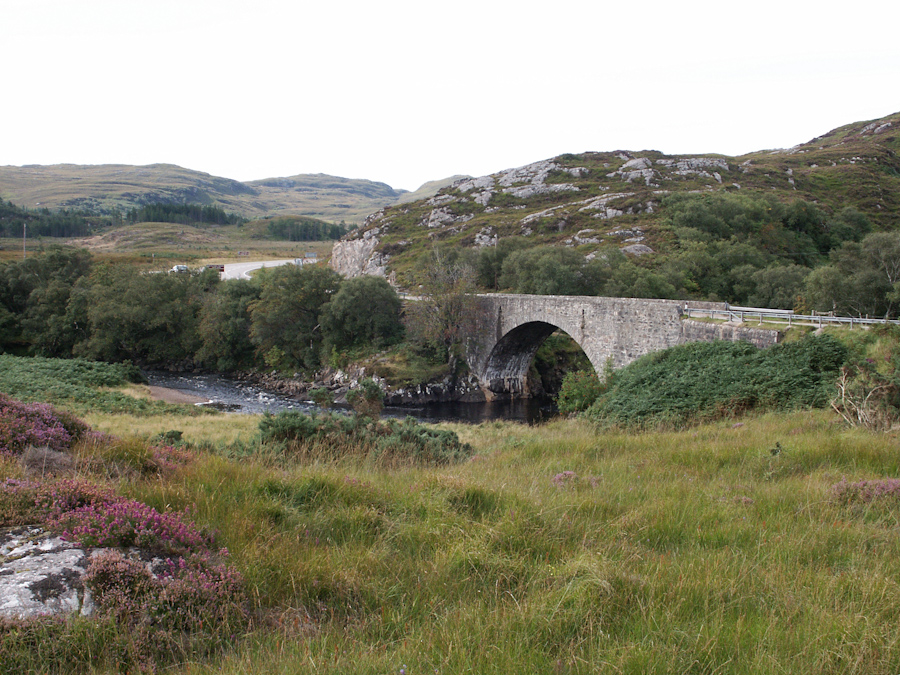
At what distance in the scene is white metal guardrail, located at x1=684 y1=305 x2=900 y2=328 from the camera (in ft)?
49.3

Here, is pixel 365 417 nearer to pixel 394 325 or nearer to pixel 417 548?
pixel 417 548

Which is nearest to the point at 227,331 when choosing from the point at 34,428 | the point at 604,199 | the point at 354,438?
the point at 354,438

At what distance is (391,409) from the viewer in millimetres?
34344

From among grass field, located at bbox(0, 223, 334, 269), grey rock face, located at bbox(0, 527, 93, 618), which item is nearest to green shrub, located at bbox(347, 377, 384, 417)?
grey rock face, located at bbox(0, 527, 93, 618)

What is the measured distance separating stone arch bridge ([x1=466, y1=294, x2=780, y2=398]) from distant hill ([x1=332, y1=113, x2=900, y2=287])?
549 inches

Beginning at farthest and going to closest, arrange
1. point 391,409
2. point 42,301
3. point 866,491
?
point 42,301 → point 391,409 → point 866,491

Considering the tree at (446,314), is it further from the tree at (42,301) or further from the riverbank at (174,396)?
the tree at (42,301)

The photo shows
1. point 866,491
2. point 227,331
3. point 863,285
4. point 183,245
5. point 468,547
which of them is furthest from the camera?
point 183,245

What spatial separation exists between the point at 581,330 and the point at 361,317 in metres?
19.2

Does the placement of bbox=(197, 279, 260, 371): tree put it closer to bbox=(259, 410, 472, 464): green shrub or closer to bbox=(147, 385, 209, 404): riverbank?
bbox=(147, 385, 209, 404): riverbank

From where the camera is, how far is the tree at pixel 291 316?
41969 millimetres

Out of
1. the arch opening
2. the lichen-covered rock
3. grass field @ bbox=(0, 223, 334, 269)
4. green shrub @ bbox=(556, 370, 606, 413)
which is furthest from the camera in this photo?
grass field @ bbox=(0, 223, 334, 269)

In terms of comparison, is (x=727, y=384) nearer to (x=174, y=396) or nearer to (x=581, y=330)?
(x=581, y=330)

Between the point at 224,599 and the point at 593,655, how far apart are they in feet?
6.72
